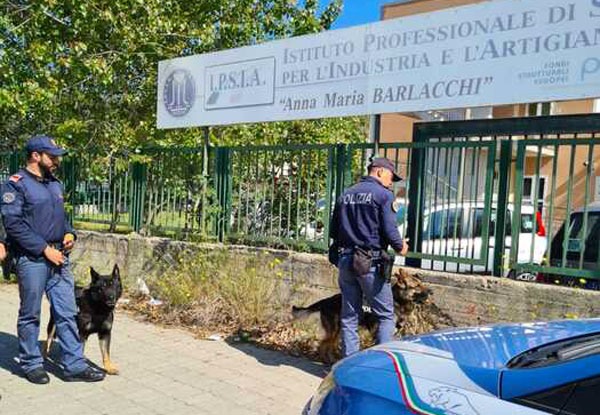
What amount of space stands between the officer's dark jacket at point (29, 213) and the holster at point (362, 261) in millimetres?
2433

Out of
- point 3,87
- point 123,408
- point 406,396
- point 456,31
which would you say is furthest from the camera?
point 3,87

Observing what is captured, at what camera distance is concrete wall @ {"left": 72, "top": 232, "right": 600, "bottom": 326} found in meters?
5.13

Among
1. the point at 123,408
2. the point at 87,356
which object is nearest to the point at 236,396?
the point at 123,408

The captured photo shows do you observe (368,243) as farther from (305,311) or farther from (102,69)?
(102,69)

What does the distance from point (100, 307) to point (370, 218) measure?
241cm

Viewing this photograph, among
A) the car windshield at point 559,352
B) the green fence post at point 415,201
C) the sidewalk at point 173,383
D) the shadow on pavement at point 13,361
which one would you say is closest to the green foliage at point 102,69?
the shadow on pavement at point 13,361

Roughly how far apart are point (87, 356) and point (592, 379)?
4.95 m

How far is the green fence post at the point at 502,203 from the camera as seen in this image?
18.5 ft

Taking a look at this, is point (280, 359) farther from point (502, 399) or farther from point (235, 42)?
point (235, 42)

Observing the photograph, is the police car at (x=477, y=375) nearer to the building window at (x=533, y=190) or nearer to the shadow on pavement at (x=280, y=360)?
the shadow on pavement at (x=280, y=360)

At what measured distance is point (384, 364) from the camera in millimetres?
2387

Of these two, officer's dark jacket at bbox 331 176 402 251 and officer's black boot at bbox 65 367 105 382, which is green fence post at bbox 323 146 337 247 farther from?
officer's black boot at bbox 65 367 105 382

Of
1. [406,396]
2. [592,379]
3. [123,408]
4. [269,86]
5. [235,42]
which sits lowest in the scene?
[123,408]

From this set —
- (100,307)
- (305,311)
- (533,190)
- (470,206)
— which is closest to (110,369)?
(100,307)
